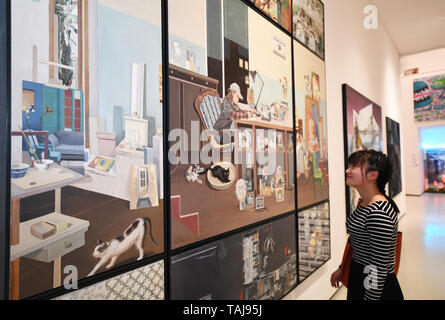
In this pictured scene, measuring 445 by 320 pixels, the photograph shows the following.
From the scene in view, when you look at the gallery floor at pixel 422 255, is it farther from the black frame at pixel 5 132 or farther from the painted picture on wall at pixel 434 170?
the painted picture on wall at pixel 434 170

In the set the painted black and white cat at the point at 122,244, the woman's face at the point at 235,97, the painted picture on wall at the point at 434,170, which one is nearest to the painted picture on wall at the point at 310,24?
the woman's face at the point at 235,97

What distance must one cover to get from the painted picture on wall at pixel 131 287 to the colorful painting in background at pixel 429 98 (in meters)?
11.2

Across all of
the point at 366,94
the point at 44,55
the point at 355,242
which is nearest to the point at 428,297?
the point at 355,242

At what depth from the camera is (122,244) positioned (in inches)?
40.7

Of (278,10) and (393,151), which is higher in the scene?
(278,10)

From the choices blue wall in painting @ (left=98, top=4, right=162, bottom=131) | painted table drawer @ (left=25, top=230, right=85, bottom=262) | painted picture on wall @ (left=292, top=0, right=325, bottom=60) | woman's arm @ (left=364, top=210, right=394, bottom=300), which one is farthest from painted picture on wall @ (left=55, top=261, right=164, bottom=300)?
painted picture on wall @ (left=292, top=0, right=325, bottom=60)

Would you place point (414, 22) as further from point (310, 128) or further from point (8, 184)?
point (8, 184)

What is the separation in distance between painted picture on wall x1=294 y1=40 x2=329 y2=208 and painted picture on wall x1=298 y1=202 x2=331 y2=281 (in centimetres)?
11

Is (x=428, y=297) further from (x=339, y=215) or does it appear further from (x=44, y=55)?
(x=44, y=55)

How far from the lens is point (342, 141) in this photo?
323 centimetres

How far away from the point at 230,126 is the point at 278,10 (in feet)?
3.49

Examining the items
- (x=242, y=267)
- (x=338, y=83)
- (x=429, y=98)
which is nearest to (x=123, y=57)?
(x=242, y=267)

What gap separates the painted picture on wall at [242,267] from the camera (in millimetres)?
1302

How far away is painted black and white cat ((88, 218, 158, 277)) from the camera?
3.19 feet
